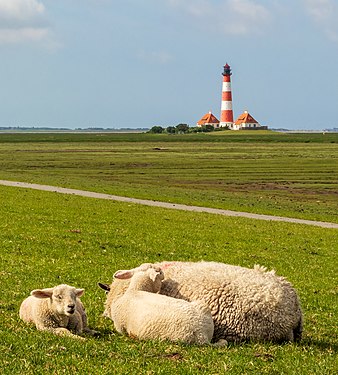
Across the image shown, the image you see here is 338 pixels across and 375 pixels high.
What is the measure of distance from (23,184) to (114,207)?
1303 centimetres

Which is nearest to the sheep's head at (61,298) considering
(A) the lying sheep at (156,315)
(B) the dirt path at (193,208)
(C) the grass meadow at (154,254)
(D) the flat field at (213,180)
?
(C) the grass meadow at (154,254)

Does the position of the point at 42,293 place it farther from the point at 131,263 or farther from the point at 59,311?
the point at 131,263

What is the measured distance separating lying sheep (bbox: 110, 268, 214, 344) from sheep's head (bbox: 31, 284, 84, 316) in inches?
29.5

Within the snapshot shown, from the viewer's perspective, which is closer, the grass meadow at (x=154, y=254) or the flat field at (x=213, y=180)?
the grass meadow at (x=154, y=254)

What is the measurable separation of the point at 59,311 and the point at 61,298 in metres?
0.17

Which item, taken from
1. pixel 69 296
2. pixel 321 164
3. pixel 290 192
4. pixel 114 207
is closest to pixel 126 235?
pixel 114 207

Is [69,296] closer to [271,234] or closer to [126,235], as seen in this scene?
[126,235]

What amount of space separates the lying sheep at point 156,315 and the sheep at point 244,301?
0.34 metres

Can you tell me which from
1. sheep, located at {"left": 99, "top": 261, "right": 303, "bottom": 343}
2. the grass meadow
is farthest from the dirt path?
sheep, located at {"left": 99, "top": 261, "right": 303, "bottom": 343}

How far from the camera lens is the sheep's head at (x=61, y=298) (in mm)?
10039

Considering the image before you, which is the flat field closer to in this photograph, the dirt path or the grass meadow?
the grass meadow

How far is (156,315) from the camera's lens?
9.86 metres

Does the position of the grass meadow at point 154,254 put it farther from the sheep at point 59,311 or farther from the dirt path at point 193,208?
the dirt path at point 193,208

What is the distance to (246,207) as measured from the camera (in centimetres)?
3731
